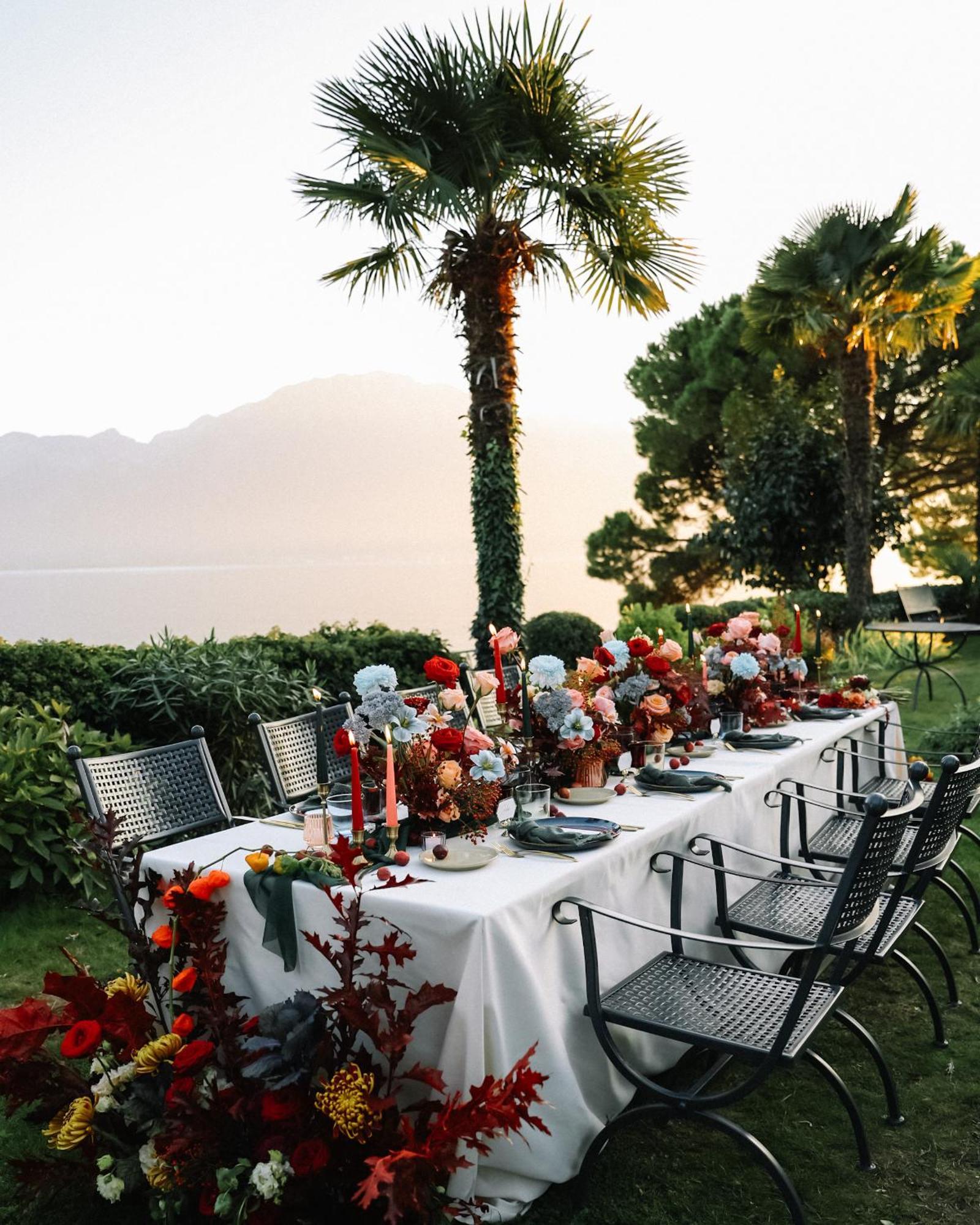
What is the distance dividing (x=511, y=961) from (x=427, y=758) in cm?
67

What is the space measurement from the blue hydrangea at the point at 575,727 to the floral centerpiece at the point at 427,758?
380 mm

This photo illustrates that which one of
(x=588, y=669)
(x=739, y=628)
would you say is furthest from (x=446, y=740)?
(x=739, y=628)

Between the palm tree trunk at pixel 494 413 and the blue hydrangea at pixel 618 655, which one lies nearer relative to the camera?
the blue hydrangea at pixel 618 655

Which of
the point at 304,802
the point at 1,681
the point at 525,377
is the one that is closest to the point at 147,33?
the point at 525,377

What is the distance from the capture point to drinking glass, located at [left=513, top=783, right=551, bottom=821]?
268 centimetres

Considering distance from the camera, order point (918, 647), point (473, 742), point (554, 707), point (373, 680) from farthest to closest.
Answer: point (918, 647) < point (554, 707) < point (473, 742) < point (373, 680)

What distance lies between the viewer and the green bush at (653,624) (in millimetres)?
9688

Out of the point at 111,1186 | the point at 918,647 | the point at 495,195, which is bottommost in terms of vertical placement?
the point at 111,1186

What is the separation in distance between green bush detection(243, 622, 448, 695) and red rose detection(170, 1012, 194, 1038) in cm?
368

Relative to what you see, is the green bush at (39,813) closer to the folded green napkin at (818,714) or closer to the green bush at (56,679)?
the green bush at (56,679)

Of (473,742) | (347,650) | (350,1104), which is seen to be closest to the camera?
(350,1104)

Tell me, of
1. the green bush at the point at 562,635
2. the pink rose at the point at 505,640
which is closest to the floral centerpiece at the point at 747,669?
the pink rose at the point at 505,640

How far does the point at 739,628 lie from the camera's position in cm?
422

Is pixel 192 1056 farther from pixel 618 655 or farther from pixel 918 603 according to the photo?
pixel 918 603
